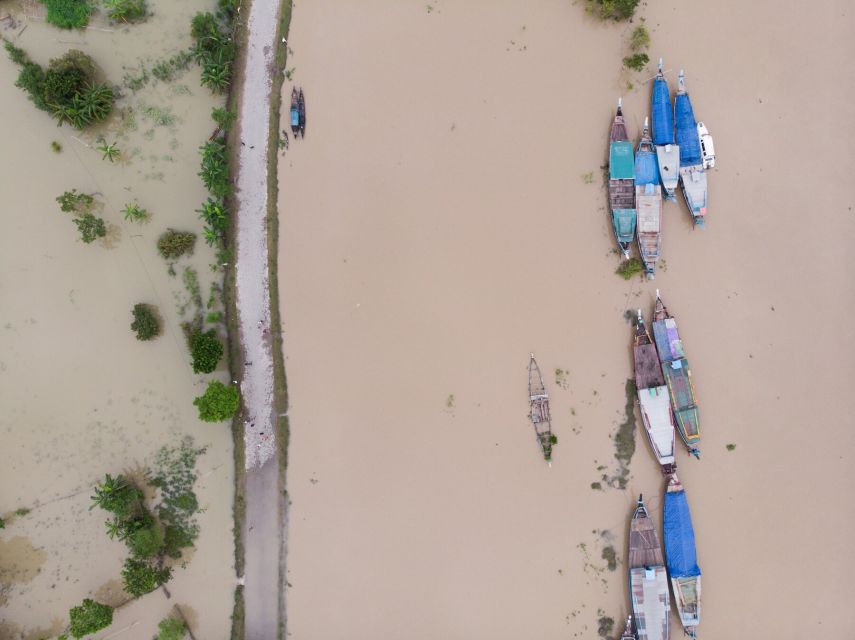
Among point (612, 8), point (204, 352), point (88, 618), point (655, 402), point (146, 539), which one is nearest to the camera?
point (88, 618)

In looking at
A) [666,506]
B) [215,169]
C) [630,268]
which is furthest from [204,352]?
[666,506]

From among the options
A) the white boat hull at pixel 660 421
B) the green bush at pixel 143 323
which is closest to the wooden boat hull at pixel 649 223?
the white boat hull at pixel 660 421

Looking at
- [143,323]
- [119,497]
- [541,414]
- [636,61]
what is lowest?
[119,497]

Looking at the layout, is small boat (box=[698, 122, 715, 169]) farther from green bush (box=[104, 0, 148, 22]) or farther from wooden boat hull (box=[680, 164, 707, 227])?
green bush (box=[104, 0, 148, 22])

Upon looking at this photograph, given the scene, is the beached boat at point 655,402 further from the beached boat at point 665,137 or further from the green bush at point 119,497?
the green bush at point 119,497

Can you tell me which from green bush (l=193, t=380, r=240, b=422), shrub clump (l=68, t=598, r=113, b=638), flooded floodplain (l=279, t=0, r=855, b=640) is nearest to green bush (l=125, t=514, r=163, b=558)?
shrub clump (l=68, t=598, r=113, b=638)

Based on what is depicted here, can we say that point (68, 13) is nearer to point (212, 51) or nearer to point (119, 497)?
point (212, 51)
